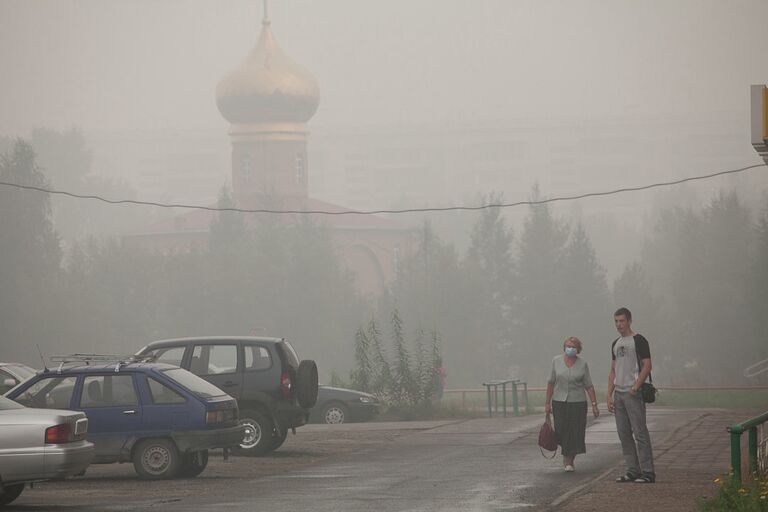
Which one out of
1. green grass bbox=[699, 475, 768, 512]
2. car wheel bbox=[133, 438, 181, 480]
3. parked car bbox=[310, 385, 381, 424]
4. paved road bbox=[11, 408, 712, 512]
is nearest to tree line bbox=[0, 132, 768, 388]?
parked car bbox=[310, 385, 381, 424]

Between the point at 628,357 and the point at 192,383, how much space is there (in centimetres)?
544

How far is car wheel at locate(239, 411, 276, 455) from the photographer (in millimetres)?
22406

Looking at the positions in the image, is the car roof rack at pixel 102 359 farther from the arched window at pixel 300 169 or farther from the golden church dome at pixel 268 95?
the golden church dome at pixel 268 95

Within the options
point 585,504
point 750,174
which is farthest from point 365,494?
point 750,174

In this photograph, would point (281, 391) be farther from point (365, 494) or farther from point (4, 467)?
point (4, 467)

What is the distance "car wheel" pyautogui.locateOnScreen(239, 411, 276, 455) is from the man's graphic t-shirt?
22.2 ft

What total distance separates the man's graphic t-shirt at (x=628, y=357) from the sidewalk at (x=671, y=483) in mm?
1090

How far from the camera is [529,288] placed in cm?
9450

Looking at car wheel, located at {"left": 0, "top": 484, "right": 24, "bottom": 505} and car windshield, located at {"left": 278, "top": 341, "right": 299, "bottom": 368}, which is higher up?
car windshield, located at {"left": 278, "top": 341, "right": 299, "bottom": 368}

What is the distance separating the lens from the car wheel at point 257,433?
22406mm

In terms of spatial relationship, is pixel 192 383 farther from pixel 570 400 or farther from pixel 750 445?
pixel 750 445

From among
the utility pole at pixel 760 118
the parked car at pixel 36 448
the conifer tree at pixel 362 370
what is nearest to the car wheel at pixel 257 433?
the parked car at pixel 36 448

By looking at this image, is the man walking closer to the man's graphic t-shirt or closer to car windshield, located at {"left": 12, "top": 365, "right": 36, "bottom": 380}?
the man's graphic t-shirt

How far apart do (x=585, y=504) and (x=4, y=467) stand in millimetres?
5494
